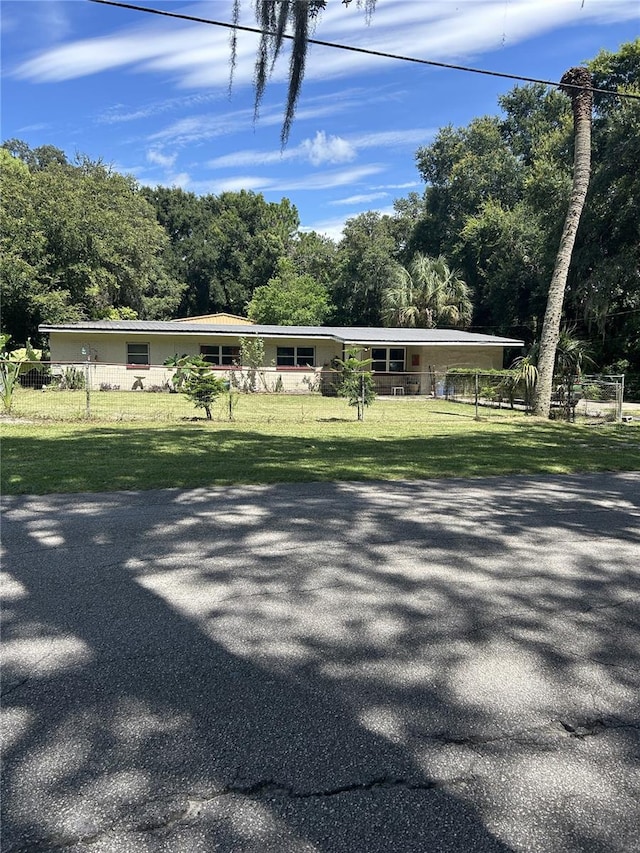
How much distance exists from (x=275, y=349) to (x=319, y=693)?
26542mm

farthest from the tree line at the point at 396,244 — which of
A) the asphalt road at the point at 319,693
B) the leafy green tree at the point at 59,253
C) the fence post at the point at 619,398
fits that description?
the asphalt road at the point at 319,693

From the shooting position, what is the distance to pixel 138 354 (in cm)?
2747

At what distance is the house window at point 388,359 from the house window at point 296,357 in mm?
3171

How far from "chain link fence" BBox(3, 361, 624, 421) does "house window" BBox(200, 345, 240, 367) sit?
4.73 feet

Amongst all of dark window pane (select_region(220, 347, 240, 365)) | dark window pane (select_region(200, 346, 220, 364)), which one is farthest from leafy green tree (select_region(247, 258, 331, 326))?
dark window pane (select_region(200, 346, 220, 364))

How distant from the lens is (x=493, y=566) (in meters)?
4.32

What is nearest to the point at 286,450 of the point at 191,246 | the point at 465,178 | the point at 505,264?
the point at 505,264

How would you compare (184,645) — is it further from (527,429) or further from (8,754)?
(527,429)

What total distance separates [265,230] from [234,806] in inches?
2114

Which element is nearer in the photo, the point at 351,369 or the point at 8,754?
the point at 8,754

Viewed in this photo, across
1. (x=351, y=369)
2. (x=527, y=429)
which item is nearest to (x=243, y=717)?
(x=527, y=429)

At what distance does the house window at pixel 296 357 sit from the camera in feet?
94.4

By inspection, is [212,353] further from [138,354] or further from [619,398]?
[619,398]

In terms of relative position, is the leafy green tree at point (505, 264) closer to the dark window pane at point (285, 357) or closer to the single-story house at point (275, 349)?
the single-story house at point (275, 349)
